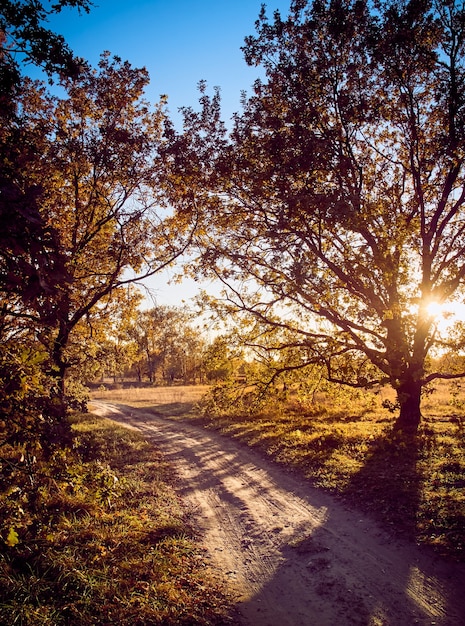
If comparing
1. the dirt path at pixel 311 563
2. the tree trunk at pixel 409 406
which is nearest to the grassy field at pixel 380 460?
the tree trunk at pixel 409 406

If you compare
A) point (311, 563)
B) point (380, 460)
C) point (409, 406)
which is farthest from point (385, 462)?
point (311, 563)

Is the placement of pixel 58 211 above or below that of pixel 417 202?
below

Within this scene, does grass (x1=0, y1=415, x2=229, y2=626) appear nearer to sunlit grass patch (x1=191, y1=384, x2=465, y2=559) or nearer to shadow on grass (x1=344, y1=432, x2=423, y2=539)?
shadow on grass (x1=344, y1=432, x2=423, y2=539)

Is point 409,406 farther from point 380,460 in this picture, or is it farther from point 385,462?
point 385,462

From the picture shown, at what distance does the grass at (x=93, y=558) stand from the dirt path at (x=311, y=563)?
61 cm

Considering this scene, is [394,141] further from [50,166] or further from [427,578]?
[427,578]

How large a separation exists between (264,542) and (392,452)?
22.0 ft

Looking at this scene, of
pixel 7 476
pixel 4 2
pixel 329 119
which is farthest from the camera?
pixel 329 119

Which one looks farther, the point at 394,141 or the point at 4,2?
the point at 394,141

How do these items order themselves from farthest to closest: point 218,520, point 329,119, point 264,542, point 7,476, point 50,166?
point 329,119 < point 50,166 < point 218,520 < point 264,542 < point 7,476

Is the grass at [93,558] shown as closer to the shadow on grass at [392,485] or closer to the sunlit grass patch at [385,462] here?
the shadow on grass at [392,485]

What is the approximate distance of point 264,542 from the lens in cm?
746

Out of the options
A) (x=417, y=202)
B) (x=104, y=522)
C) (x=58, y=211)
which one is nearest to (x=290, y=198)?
(x=417, y=202)

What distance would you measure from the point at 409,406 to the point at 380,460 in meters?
4.25
